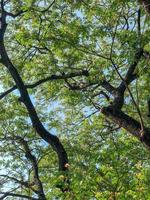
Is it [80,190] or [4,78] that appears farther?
[4,78]

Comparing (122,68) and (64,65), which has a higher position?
(64,65)

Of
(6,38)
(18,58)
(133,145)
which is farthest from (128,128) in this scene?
(6,38)

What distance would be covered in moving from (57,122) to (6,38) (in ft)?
18.8

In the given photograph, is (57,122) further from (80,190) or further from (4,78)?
(80,190)

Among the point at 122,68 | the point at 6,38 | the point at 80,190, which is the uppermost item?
the point at 6,38

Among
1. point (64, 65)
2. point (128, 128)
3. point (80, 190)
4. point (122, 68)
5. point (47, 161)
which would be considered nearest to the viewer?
point (80, 190)

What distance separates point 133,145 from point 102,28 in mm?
6329

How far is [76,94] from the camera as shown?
760 inches

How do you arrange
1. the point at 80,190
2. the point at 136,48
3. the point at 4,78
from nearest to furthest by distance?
the point at 80,190 → the point at 136,48 → the point at 4,78

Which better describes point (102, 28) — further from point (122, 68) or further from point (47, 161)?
point (47, 161)

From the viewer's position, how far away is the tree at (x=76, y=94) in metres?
11.6

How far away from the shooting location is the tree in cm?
1165

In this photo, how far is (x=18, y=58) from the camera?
65.8 ft

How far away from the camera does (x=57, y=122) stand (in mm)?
24422
